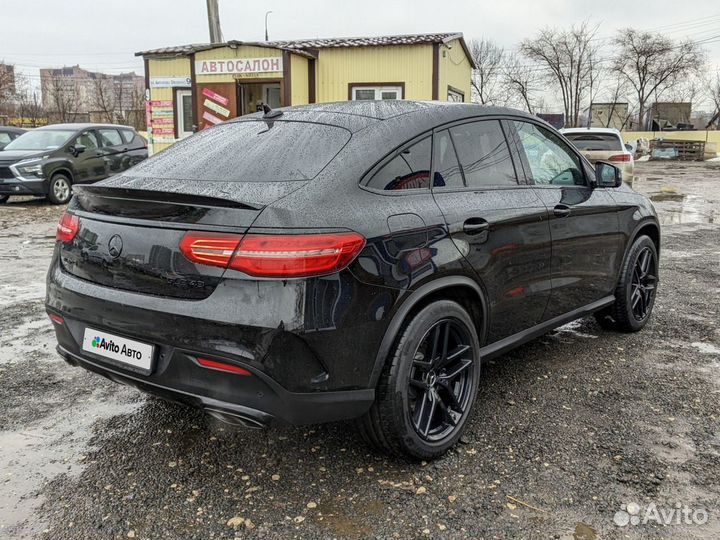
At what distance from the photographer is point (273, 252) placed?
2307 mm

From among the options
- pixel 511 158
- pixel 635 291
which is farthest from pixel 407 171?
pixel 635 291

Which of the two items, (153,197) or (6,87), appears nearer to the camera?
(153,197)

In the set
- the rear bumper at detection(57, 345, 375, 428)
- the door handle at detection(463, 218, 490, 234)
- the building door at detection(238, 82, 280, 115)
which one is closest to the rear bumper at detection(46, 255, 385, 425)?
the rear bumper at detection(57, 345, 375, 428)

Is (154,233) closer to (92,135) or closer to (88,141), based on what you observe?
(88,141)

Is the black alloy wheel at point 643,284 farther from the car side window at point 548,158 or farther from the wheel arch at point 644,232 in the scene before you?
the car side window at point 548,158

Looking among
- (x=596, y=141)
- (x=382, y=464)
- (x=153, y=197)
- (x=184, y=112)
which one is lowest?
(x=382, y=464)

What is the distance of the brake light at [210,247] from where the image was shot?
235 centimetres

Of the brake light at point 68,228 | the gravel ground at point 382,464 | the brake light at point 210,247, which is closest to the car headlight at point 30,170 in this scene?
the gravel ground at point 382,464

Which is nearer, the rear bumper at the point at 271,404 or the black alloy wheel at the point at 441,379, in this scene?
the rear bumper at the point at 271,404

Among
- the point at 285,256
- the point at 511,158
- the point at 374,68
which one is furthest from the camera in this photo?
the point at 374,68

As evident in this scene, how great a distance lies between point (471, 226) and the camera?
2.99m

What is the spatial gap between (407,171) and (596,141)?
11.4 m

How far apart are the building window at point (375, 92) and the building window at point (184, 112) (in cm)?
437

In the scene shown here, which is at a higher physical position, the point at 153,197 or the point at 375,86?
the point at 375,86
